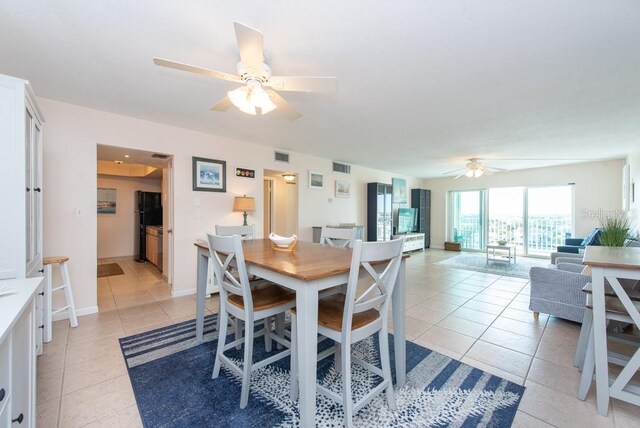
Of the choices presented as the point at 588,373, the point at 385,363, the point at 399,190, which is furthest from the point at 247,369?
the point at 399,190

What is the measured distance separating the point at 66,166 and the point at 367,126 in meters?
3.42

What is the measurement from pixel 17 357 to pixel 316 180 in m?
4.54

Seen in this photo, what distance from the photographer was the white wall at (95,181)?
2729 millimetres

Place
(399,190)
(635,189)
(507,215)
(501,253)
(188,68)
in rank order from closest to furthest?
(188,68) → (635,189) → (501,253) → (507,215) → (399,190)

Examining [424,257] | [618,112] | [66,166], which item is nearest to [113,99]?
[66,166]

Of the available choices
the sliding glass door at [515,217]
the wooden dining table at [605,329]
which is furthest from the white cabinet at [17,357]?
the sliding glass door at [515,217]

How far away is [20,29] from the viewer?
1.61 meters

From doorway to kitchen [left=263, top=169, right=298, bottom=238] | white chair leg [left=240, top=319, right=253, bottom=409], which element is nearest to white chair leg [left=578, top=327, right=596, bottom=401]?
white chair leg [left=240, top=319, right=253, bottom=409]

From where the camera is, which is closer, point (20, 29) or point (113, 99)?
point (20, 29)

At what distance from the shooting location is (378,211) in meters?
6.32

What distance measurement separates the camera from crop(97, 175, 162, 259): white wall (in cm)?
579

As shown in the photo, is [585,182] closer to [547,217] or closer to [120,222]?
[547,217]

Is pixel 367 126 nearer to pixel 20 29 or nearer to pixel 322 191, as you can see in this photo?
pixel 322 191

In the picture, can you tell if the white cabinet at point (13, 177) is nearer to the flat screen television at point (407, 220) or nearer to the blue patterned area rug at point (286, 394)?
the blue patterned area rug at point (286, 394)
